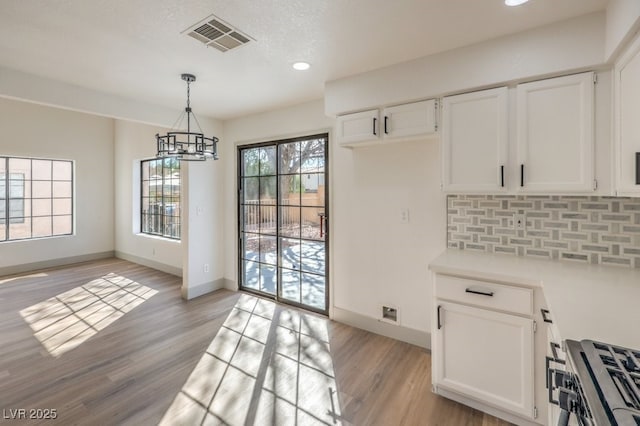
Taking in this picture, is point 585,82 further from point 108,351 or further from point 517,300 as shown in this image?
point 108,351

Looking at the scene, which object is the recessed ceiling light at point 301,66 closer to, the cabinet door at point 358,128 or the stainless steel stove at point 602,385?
the cabinet door at point 358,128

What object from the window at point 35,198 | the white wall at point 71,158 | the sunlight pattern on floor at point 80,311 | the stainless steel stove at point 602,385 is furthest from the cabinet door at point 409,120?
the window at point 35,198

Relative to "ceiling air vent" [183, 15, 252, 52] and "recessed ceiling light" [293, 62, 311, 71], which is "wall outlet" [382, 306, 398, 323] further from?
"ceiling air vent" [183, 15, 252, 52]

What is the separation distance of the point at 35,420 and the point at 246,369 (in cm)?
134

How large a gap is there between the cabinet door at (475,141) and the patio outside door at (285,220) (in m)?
1.50

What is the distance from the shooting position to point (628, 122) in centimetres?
159

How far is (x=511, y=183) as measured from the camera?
2066 mm

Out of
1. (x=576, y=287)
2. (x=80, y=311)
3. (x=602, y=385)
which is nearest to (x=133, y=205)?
(x=80, y=311)

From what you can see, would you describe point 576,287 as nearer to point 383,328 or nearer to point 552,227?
point 552,227

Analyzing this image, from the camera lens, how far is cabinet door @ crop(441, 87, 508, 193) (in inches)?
81.8

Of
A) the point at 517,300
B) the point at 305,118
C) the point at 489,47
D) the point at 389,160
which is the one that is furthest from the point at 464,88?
the point at 305,118

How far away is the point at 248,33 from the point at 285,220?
2.29 metres

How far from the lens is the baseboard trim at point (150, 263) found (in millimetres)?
5301

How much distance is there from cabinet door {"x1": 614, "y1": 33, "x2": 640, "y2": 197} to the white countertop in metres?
0.51
